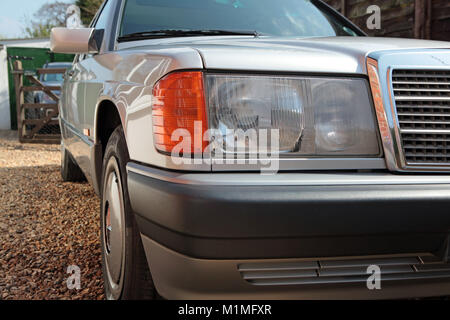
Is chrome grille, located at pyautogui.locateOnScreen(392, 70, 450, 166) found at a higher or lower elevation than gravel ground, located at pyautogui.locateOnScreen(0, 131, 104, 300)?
higher

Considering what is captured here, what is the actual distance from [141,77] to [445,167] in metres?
1.09

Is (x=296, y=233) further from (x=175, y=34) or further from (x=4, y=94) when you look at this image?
(x=4, y=94)

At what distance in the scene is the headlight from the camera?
1449mm

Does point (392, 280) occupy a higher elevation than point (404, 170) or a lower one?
lower

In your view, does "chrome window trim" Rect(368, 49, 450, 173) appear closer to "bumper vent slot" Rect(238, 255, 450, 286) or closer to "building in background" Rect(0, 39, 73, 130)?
"bumper vent slot" Rect(238, 255, 450, 286)

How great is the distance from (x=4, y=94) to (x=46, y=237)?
12.3m

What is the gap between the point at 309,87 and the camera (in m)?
1.49

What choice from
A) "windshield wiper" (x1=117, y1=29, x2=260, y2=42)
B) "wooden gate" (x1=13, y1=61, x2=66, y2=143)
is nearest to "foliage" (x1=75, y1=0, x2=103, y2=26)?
"wooden gate" (x1=13, y1=61, x2=66, y2=143)

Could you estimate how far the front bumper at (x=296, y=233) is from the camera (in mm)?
1310

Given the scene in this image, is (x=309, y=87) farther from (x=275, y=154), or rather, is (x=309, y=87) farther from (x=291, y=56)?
(x=275, y=154)

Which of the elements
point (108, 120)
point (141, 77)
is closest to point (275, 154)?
point (141, 77)

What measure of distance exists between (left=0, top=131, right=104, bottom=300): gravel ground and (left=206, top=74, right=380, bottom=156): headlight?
1.31 m

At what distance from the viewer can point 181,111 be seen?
1.45 meters
